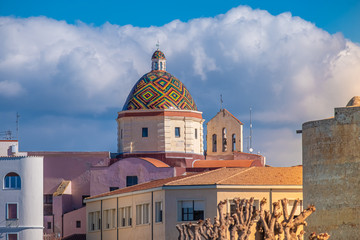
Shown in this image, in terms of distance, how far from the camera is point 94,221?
8562cm

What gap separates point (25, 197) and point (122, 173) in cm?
707

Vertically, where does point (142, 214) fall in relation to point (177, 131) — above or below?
below

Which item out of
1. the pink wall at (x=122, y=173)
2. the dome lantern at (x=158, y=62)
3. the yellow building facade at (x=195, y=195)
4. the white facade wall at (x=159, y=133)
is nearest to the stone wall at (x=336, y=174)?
the yellow building facade at (x=195, y=195)

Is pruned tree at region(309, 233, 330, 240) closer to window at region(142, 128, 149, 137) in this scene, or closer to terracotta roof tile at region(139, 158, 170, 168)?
terracotta roof tile at region(139, 158, 170, 168)

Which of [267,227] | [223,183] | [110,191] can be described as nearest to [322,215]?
[267,227]

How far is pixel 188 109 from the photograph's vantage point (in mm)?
94125

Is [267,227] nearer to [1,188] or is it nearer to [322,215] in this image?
[322,215]

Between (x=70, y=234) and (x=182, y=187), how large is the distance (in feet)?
68.4

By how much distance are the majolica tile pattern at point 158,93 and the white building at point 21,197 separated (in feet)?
27.7

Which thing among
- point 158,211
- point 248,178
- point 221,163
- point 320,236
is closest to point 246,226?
point 320,236

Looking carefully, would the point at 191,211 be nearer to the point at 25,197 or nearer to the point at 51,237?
the point at 25,197

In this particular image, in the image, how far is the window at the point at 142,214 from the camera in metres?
76.2

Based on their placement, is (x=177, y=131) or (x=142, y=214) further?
(x=177, y=131)

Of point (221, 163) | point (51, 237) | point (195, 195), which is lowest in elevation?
point (51, 237)
